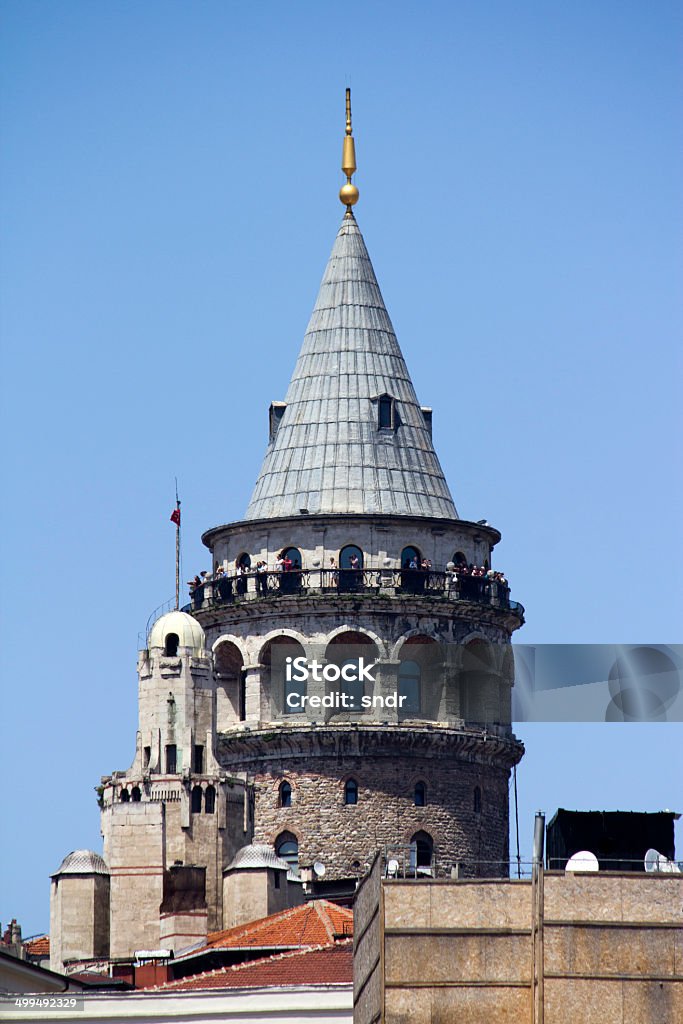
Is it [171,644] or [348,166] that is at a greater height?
[348,166]

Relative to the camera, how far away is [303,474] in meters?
129

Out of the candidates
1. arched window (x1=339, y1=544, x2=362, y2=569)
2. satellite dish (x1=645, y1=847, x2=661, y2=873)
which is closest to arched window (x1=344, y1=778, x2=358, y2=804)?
arched window (x1=339, y1=544, x2=362, y2=569)

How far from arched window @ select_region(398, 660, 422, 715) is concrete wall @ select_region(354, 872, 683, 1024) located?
5647 centimetres

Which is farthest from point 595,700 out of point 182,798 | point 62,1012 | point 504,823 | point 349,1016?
point 504,823

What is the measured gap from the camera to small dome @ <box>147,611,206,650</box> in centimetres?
12100

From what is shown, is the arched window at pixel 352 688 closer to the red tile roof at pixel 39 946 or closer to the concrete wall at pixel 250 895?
the concrete wall at pixel 250 895

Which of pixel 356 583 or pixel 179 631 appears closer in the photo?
pixel 179 631

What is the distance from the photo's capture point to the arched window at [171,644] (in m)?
121

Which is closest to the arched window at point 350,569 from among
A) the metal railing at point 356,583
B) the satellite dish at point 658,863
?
the metal railing at point 356,583

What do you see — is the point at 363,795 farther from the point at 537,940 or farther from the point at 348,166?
the point at 537,940

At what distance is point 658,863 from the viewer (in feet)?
228

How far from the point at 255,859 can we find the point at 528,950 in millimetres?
49860

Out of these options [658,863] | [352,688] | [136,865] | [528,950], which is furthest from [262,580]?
[528,950]

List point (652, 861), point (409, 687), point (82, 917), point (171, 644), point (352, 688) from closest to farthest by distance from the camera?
point (652, 861), point (82, 917), point (171, 644), point (352, 688), point (409, 687)
